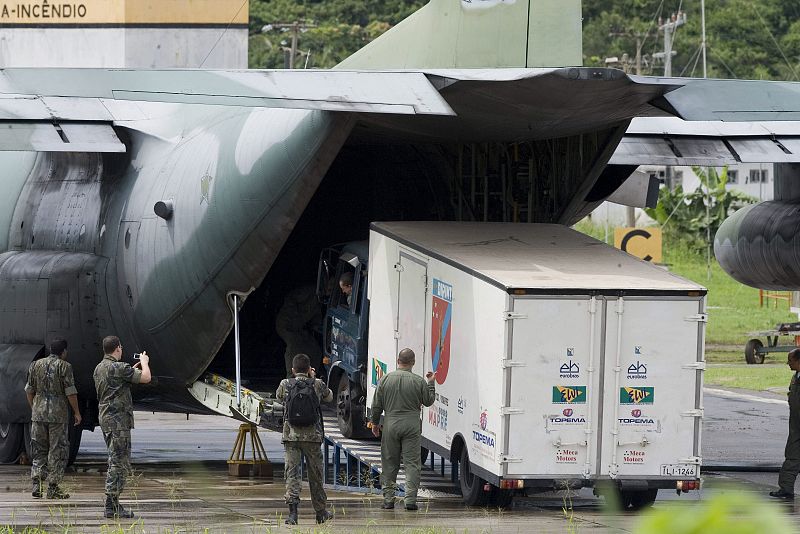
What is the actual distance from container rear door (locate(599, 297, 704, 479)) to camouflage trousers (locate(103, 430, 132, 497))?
4.46 m

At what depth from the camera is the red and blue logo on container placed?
12594 mm

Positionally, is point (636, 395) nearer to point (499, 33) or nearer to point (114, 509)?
point (499, 33)

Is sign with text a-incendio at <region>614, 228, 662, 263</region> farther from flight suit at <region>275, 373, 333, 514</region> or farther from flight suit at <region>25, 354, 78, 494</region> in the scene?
flight suit at <region>275, 373, 333, 514</region>

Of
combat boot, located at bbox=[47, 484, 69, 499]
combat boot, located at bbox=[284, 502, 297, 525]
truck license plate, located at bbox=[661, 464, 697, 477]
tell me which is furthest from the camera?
combat boot, located at bbox=[47, 484, 69, 499]

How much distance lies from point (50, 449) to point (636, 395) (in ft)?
20.3

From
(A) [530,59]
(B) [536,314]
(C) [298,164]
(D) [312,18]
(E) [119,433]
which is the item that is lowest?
(E) [119,433]

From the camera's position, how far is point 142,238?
50.8 feet

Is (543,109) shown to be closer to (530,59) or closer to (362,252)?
(530,59)

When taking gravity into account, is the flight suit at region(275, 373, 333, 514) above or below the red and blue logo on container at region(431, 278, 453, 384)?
below

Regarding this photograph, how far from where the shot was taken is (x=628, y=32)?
69.1 meters

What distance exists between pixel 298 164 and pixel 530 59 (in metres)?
2.74

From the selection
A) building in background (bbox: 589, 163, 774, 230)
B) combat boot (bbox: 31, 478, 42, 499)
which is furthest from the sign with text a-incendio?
combat boot (bbox: 31, 478, 42, 499)

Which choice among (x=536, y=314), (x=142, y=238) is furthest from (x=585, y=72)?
(x=142, y=238)

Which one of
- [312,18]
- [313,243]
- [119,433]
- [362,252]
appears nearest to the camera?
[119,433]
